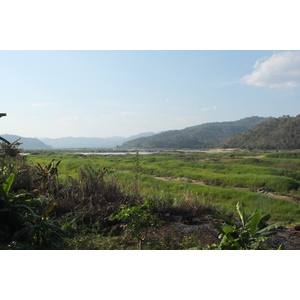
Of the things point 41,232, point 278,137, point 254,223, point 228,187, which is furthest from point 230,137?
point 41,232

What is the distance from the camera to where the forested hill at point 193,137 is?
147ft

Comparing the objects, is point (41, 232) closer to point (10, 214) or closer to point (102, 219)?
point (10, 214)

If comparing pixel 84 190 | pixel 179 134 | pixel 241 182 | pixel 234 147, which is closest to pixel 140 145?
pixel 179 134

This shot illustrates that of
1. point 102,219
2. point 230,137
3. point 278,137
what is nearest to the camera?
point 102,219

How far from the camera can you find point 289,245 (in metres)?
3.12

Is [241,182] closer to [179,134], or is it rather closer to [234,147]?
[234,147]

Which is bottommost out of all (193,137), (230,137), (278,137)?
(278,137)

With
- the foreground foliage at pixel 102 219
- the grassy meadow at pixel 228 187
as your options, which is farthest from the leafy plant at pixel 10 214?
the grassy meadow at pixel 228 187

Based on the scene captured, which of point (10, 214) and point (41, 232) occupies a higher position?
point (10, 214)

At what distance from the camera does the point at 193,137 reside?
5250cm

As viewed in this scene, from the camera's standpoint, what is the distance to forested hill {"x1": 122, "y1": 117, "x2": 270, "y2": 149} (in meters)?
44.9

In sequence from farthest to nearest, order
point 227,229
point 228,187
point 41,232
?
point 228,187, point 41,232, point 227,229

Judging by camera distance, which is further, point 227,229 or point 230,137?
point 230,137

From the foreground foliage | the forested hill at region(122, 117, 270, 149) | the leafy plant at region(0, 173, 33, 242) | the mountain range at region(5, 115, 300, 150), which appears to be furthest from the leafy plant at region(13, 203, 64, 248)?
the forested hill at region(122, 117, 270, 149)
